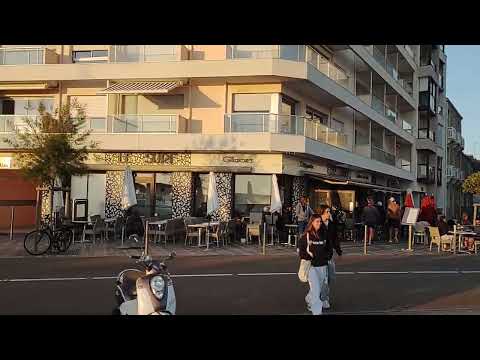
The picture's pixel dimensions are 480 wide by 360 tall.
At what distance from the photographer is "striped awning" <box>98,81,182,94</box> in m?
21.9

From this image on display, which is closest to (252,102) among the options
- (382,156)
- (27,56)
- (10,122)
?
(27,56)

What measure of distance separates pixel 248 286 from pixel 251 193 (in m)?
11.9

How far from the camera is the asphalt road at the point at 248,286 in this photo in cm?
844

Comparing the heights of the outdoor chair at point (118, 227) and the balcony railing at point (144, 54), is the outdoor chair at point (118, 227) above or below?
below

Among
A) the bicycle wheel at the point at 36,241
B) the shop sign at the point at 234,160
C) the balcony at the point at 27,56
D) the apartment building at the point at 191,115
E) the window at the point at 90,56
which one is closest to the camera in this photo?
the bicycle wheel at the point at 36,241

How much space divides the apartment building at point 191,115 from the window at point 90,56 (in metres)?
0.07

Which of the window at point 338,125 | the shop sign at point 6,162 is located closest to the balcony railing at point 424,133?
the window at point 338,125

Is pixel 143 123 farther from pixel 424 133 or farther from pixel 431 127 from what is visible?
pixel 431 127

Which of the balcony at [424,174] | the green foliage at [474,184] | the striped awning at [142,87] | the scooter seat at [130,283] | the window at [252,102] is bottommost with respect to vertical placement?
the scooter seat at [130,283]

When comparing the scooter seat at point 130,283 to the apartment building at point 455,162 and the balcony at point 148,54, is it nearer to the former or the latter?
the balcony at point 148,54
